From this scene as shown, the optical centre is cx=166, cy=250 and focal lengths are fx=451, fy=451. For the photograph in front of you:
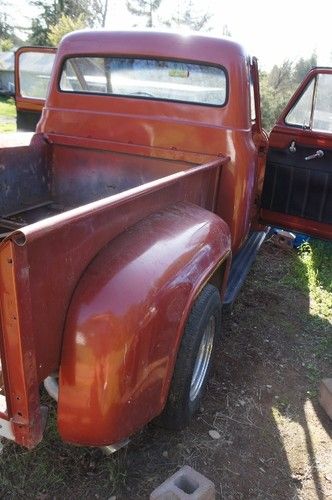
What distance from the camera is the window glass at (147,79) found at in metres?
3.10

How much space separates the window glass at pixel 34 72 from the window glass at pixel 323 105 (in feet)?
9.41

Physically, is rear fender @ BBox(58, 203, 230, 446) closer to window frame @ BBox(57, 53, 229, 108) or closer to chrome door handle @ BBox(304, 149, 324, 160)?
window frame @ BBox(57, 53, 229, 108)

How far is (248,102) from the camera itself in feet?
10.1

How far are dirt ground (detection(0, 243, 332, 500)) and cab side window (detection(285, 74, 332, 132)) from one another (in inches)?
65.9

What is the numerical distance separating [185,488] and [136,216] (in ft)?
3.68

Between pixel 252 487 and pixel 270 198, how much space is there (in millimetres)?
2337

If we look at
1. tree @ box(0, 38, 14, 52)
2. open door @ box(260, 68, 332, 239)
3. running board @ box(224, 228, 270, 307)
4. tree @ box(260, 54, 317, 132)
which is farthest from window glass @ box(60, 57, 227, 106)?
tree @ box(0, 38, 14, 52)

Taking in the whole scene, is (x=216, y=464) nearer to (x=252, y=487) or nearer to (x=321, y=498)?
(x=252, y=487)

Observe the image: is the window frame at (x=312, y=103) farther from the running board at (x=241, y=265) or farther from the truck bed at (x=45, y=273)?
the truck bed at (x=45, y=273)

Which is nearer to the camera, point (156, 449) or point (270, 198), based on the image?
point (156, 449)

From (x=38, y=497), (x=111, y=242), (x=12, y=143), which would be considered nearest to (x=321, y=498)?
(x=38, y=497)

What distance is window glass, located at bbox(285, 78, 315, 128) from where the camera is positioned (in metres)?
3.48

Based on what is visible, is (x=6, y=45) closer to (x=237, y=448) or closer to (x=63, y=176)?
(x=63, y=176)

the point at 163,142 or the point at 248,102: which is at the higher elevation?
the point at 248,102
